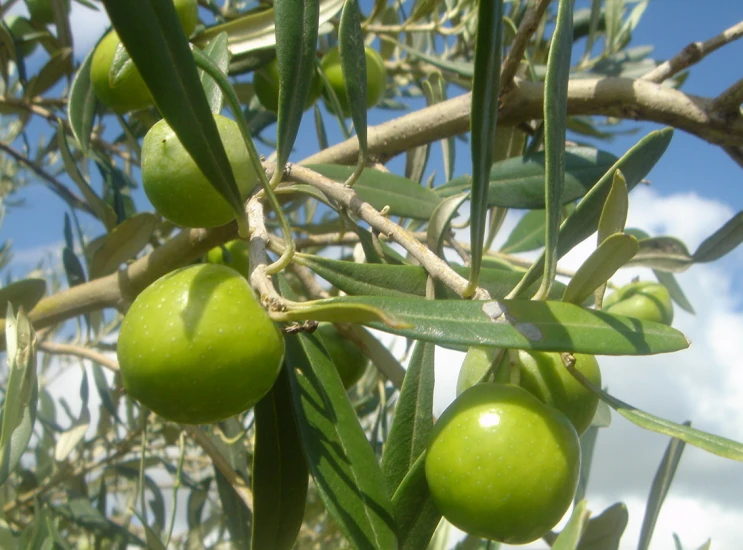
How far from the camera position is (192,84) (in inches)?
29.3

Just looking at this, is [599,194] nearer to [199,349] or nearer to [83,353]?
[199,349]

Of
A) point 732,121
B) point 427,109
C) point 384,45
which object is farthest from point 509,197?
point 384,45

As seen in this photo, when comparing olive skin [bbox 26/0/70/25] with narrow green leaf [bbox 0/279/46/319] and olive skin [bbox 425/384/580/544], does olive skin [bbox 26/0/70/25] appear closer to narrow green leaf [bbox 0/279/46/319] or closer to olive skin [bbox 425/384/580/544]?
narrow green leaf [bbox 0/279/46/319]

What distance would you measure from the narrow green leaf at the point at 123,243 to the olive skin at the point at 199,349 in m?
0.83

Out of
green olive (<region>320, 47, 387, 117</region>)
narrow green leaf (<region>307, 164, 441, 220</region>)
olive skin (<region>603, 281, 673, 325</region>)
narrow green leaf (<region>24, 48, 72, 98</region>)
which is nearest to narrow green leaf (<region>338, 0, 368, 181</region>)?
narrow green leaf (<region>307, 164, 441, 220</region>)

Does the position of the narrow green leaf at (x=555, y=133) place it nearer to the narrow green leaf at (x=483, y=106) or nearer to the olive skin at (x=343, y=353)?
the narrow green leaf at (x=483, y=106)

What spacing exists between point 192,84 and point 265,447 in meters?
Result: 0.51

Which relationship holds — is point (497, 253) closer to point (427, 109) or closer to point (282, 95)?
point (427, 109)

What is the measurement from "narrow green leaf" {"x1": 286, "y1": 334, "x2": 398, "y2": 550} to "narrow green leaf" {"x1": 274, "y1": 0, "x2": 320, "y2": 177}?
292mm

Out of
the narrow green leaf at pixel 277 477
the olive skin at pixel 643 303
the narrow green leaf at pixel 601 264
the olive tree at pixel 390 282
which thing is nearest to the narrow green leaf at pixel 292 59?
the olive tree at pixel 390 282

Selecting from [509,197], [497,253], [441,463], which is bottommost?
[441,463]

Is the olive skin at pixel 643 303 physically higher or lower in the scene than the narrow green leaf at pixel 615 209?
higher

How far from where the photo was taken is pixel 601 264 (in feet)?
2.55

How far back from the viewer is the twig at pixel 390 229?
2.77ft
